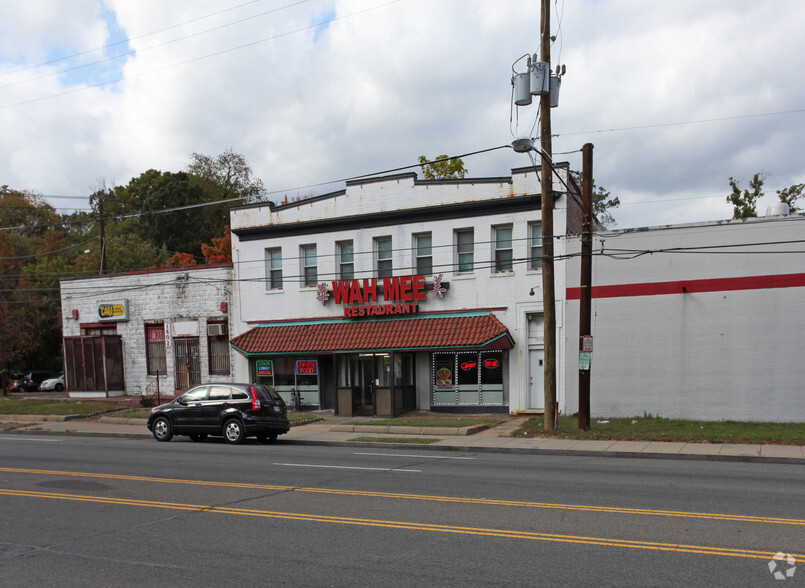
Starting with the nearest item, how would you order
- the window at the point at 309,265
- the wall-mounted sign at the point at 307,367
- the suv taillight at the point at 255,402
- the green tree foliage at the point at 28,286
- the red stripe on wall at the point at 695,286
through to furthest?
the suv taillight at the point at 255,402 < the red stripe on wall at the point at 695,286 < the wall-mounted sign at the point at 307,367 < the window at the point at 309,265 < the green tree foliage at the point at 28,286

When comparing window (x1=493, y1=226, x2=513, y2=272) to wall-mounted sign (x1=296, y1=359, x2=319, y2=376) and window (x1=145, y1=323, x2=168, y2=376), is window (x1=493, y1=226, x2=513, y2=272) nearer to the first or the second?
wall-mounted sign (x1=296, y1=359, x2=319, y2=376)

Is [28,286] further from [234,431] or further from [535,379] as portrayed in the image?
[535,379]

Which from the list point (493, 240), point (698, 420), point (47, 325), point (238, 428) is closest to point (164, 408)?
point (238, 428)

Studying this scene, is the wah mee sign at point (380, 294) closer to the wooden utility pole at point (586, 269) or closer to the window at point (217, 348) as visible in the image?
the window at point (217, 348)

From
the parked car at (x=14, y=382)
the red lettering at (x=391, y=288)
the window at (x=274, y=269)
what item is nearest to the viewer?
the red lettering at (x=391, y=288)

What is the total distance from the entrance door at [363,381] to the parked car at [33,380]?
3078cm

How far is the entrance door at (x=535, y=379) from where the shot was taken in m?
22.9

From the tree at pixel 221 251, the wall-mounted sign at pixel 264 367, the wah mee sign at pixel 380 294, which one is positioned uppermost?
the tree at pixel 221 251

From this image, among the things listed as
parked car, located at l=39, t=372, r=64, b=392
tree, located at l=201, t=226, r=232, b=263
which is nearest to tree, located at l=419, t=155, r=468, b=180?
tree, located at l=201, t=226, r=232, b=263

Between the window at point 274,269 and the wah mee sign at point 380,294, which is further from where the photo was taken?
the window at point 274,269

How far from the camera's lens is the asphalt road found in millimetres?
6086

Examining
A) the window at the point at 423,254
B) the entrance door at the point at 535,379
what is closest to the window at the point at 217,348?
the window at the point at 423,254

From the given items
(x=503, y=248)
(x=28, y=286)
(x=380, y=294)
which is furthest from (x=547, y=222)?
(x=28, y=286)

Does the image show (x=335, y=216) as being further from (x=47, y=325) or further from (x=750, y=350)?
(x=47, y=325)
